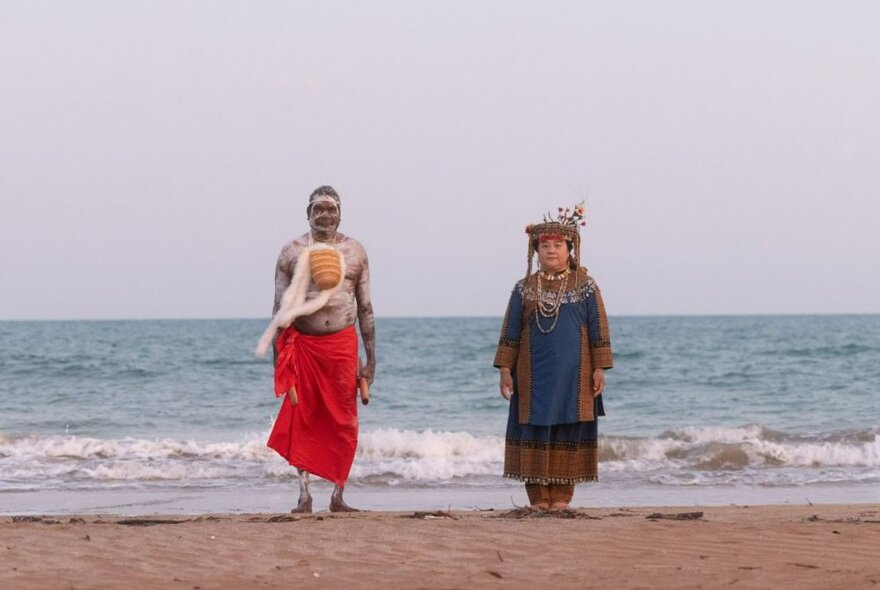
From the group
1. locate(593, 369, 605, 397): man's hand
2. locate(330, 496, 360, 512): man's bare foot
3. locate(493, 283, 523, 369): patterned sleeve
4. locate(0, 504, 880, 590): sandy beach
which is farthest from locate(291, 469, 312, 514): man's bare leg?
locate(593, 369, 605, 397): man's hand

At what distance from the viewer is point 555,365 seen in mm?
7387

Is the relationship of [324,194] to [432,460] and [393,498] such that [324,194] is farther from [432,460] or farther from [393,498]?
[432,460]

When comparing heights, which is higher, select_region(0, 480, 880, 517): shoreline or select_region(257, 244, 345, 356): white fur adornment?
select_region(257, 244, 345, 356): white fur adornment

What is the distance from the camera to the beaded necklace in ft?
24.4

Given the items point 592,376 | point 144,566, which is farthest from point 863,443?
point 144,566

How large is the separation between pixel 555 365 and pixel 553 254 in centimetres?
65

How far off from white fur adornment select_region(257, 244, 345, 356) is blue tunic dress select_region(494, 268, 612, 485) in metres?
1.09

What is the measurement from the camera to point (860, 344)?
123 feet

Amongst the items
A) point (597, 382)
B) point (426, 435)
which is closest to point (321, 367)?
point (597, 382)

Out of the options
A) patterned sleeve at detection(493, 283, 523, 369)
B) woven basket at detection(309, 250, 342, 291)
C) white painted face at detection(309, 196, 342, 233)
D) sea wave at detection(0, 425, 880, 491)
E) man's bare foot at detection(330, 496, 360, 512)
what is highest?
white painted face at detection(309, 196, 342, 233)

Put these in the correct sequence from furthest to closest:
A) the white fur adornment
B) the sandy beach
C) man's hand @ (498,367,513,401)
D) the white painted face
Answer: the white painted face → the white fur adornment → man's hand @ (498,367,513,401) → the sandy beach

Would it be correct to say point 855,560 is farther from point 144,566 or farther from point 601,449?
point 601,449

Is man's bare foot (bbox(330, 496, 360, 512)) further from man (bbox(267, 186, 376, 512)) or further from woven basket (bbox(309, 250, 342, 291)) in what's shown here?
woven basket (bbox(309, 250, 342, 291))

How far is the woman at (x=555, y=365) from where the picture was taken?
739cm
